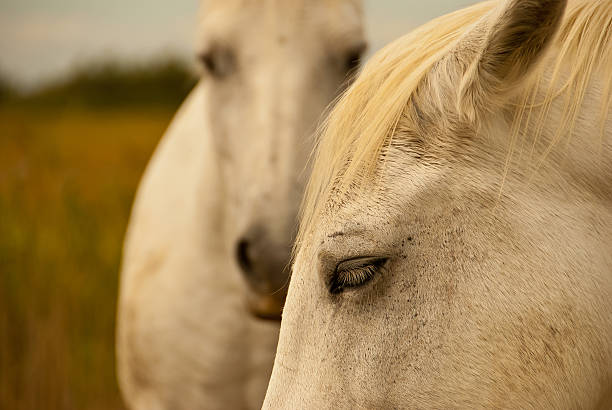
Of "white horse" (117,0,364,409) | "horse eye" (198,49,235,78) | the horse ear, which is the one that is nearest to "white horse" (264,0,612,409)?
the horse ear

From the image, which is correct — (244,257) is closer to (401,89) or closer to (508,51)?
(401,89)

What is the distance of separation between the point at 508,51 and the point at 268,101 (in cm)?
123

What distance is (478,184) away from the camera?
104 centimetres

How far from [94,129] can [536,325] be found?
8847 mm

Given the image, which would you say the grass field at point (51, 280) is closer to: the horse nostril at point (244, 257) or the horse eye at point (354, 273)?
the horse nostril at point (244, 257)

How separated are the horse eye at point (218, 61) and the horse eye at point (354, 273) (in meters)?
1.40

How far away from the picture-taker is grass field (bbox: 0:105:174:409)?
3447 millimetres

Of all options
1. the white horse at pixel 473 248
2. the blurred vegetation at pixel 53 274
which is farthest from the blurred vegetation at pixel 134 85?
the white horse at pixel 473 248

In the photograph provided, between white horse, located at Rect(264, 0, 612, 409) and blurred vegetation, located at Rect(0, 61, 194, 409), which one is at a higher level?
white horse, located at Rect(264, 0, 612, 409)

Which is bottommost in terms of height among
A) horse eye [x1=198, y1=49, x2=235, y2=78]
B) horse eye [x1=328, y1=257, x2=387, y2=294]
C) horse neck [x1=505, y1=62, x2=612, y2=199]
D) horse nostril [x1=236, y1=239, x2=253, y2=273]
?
horse nostril [x1=236, y1=239, x2=253, y2=273]

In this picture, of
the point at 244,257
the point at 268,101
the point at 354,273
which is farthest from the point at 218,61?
the point at 354,273

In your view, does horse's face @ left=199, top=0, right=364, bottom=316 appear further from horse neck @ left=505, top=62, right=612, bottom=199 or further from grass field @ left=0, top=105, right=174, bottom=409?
grass field @ left=0, top=105, right=174, bottom=409

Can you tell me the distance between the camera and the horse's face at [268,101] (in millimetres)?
1997

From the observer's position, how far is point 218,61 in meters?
2.30
